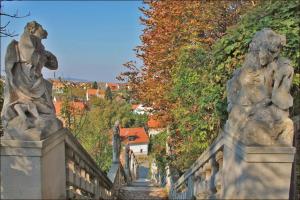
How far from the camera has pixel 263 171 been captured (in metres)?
3.87

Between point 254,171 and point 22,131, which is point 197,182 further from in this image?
point 22,131

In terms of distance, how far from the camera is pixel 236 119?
4.12 m

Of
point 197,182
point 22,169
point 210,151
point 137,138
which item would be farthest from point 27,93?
point 137,138

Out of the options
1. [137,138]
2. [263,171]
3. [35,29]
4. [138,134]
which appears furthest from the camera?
[138,134]

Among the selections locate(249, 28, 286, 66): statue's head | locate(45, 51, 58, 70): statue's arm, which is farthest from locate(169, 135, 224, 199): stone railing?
locate(45, 51, 58, 70): statue's arm

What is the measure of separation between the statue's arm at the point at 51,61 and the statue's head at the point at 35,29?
275 millimetres

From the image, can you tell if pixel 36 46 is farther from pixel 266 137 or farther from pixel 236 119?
pixel 266 137

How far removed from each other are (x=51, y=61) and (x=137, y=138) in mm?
60488

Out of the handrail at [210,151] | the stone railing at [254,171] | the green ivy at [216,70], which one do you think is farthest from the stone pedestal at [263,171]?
the green ivy at [216,70]

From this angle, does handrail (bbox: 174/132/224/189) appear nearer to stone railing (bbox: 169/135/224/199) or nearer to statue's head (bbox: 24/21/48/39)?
stone railing (bbox: 169/135/224/199)

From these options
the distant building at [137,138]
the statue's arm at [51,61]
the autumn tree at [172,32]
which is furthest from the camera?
the distant building at [137,138]

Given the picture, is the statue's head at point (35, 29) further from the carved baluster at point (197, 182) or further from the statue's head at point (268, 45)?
the carved baluster at point (197, 182)

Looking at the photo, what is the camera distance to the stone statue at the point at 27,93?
4188mm

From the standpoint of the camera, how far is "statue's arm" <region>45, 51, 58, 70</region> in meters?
4.88
